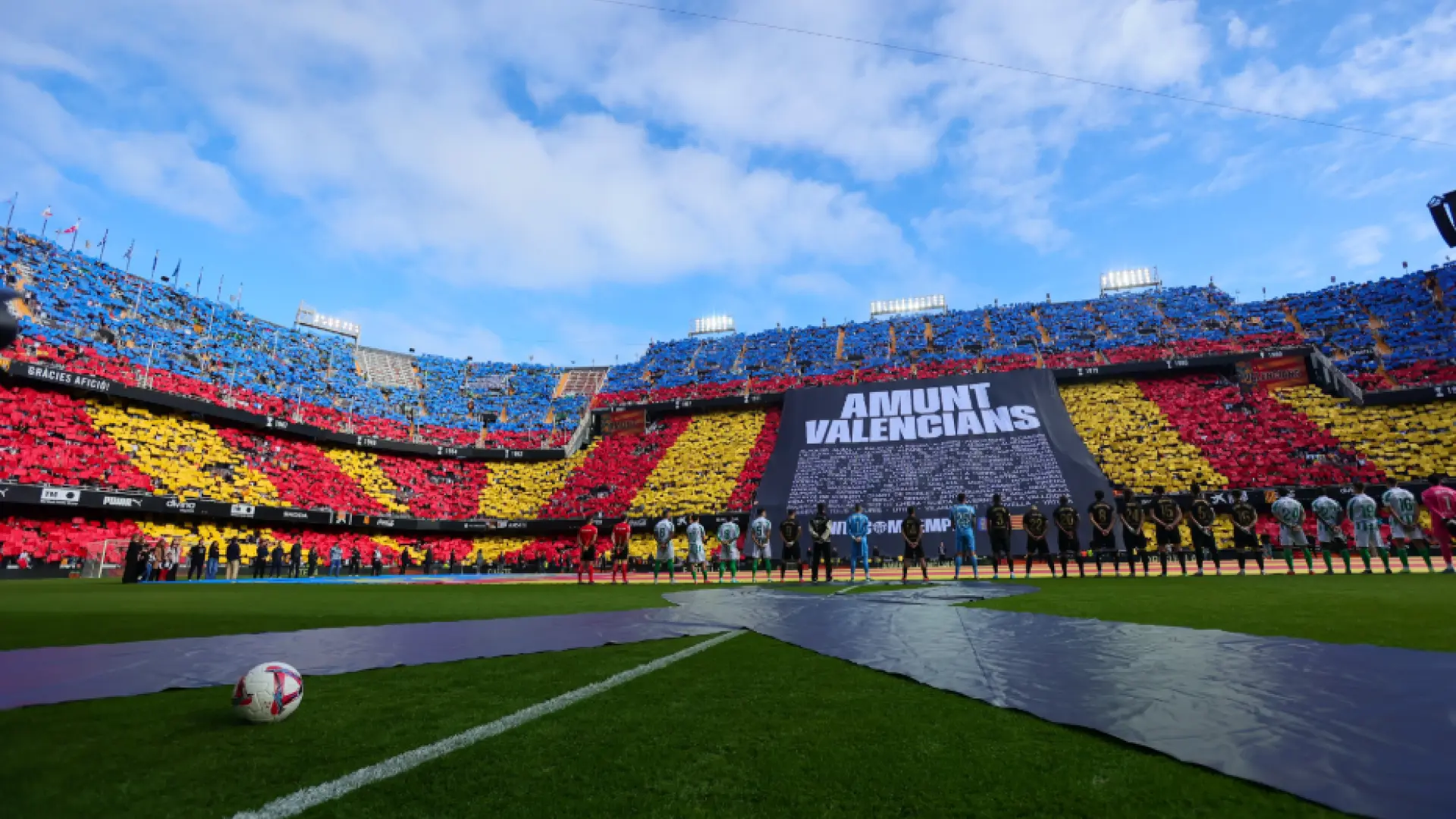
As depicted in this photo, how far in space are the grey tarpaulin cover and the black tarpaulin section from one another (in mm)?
1781

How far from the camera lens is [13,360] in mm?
24672

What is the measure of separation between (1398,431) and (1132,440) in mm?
8509

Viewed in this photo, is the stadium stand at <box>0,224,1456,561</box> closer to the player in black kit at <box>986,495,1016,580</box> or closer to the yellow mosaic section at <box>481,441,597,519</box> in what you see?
the yellow mosaic section at <box>481,441,597,519</box>

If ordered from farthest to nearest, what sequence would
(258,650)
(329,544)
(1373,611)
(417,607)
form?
(329,544) < (417,607) < (1373,611) < (258,650)

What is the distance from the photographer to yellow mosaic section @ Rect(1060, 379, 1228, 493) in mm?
25875

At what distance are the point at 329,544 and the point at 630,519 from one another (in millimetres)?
13753

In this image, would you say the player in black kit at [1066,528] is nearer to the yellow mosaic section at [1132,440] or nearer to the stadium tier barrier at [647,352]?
the yellow mosaic section at [1132,440]

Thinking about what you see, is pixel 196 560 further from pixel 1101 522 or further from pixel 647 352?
pixel 647 352

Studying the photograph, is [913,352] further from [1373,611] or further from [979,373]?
[1373,611]

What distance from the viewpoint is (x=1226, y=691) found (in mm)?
3176

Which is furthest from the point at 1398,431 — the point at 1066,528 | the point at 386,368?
the point at 386,368

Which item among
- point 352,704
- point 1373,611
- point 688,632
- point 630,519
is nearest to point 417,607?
point 688,632

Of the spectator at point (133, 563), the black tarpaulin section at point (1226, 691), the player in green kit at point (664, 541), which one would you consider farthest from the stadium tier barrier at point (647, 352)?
the black tarpaulin section at point (1226, 691)

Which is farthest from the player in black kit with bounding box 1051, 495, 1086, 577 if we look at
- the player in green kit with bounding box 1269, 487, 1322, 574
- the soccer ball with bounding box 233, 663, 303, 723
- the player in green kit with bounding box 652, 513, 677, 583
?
the soccer ball with bounding box 233, 663, 303, 723
